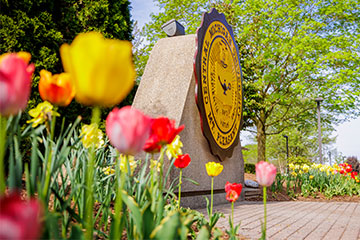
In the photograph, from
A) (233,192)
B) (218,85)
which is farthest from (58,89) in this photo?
(218,85)

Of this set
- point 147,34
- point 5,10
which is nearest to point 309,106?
point 147,34

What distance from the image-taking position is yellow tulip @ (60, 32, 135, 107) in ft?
1.82

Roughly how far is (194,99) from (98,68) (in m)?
4.09

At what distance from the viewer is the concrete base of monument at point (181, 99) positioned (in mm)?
4309

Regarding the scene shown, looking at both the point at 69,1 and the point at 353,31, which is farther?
the point at 353,31

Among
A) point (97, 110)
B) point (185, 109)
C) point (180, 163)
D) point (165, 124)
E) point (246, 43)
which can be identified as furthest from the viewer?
point (246, 43)

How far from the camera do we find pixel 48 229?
63cm

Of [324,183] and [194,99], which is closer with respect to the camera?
[194,99]

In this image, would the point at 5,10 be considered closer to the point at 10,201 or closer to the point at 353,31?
the point at 10,201

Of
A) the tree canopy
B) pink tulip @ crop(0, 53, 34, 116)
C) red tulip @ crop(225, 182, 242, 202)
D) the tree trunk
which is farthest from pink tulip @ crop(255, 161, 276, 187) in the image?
the tree trunk

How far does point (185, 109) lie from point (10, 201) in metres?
4.04

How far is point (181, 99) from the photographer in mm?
4355

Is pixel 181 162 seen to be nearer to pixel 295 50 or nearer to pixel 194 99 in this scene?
pixel 194 99

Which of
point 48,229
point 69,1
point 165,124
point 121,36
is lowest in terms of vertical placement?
point 48,229
